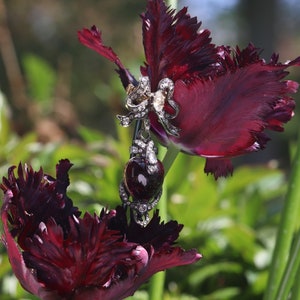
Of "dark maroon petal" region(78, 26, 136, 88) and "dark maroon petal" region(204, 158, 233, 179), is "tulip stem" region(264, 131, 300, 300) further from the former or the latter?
"dark maroon petal" region(78, 26, 136, 88)

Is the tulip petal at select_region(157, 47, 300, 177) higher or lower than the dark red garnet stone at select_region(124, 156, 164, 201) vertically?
higher

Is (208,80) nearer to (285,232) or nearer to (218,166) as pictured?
(218,166)

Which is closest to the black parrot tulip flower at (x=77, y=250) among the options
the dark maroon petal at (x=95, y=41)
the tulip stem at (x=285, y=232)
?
the dark maroon petal at (x=95, y=41)

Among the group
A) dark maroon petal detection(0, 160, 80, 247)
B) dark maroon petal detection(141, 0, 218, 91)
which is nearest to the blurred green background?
dark maroon petal detection(141, 0, 218, 91)

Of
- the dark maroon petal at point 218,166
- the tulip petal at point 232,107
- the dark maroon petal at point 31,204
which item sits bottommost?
the dark maroon petal at point 31,204

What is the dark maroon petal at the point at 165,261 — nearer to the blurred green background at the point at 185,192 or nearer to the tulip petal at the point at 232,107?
the tulip petal at the point at 232,107

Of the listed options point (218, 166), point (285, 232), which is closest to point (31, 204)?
point (218, 166)

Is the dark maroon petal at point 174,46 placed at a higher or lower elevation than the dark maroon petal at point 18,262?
higher
